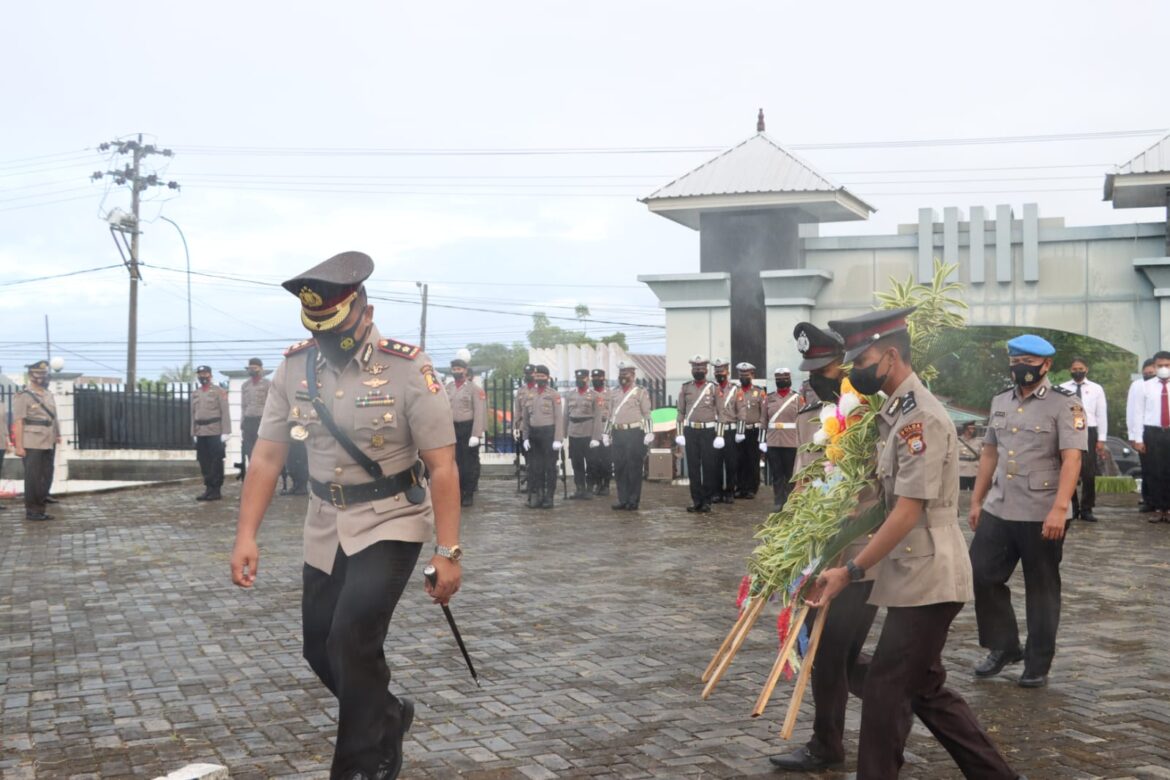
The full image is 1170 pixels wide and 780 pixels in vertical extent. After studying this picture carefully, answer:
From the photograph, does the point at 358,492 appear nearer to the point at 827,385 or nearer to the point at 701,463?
the point at 827,385

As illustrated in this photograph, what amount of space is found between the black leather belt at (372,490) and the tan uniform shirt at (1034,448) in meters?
3.53

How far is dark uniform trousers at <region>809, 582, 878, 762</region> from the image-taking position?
523 cm

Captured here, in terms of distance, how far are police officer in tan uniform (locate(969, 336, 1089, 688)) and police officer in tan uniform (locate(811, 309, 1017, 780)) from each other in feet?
7.54

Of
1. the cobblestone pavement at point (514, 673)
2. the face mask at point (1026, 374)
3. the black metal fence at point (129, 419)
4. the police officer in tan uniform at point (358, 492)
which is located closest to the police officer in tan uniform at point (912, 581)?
the cobblestone pavement at point (514, 673)

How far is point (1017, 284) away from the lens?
20.7 meters

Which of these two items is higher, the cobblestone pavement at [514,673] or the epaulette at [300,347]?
the epaulette at [300,347]

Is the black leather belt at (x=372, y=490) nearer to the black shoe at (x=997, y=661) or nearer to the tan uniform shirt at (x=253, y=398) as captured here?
the black shoe at (x=997, y=661)

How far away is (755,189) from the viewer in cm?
2156

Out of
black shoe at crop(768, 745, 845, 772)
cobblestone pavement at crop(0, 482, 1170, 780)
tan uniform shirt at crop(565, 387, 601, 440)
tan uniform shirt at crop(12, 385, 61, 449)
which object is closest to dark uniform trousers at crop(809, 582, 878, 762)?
black shoe at crop(768, 745, 845, 772)

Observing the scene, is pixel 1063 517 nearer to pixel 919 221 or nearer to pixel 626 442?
pixel 626 442

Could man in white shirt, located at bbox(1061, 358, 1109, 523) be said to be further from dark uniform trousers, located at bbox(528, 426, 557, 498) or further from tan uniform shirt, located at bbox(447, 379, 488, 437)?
tan uniform shirt, located at bbox(447, 379, 488, 437)

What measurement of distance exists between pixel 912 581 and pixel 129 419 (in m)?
24.2

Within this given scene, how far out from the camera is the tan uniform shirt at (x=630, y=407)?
1792 cm

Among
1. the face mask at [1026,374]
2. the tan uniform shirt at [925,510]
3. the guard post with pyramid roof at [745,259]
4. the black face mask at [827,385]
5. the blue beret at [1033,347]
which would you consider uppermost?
the guard post with pyramid roof at [745,259]
